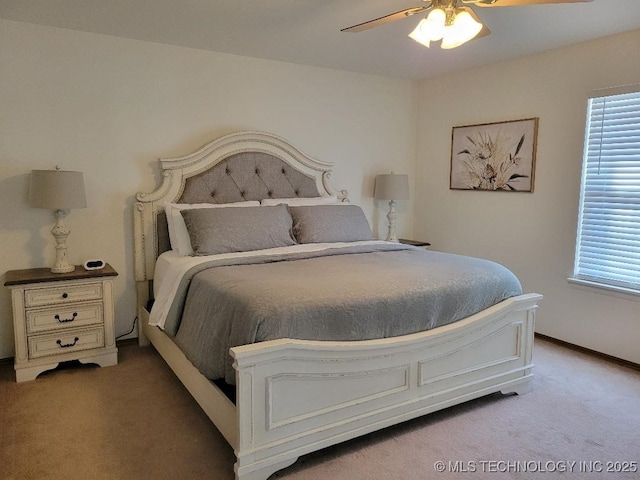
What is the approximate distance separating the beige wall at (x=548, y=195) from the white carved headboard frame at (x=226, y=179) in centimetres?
143

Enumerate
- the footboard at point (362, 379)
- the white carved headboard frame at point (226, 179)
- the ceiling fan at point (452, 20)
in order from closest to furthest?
the footboard at point (362, 379) → the ceiling fan at point (452, 20) → the white carved headboard frame at point (226, 179)

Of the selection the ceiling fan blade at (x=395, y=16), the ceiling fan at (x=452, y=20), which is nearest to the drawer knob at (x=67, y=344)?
the ceiling fan blade at (x=395, y=16)

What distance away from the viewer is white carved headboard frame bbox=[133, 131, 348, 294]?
3.38 metres

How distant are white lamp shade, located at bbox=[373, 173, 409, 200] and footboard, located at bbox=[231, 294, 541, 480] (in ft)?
6.24

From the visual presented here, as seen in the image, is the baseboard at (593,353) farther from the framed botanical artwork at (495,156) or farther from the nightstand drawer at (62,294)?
the nightstand drawer at (62,294)

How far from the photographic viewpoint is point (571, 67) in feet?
11.1

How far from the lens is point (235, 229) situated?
3.10 m

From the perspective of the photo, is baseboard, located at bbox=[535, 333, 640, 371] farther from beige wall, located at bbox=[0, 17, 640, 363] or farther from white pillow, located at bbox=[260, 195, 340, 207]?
white pillow, located at bbox=[260, 195, 340, 207]

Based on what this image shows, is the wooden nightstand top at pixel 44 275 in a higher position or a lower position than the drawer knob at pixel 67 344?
higher

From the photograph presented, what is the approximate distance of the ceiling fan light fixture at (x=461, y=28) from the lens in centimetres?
206

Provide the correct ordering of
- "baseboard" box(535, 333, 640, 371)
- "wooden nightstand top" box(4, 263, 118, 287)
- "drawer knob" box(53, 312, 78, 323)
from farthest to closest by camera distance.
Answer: "baseboard" box(535, 333, 640, 371) → "drawer knob" box(53, 312, 78, 323) → "wooden nightstand top" box(4, 263, 118, 287)

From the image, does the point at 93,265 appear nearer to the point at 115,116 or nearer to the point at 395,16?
the point at 115,116

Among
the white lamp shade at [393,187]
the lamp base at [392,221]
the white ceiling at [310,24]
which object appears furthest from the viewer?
the lamp base at [392,221]

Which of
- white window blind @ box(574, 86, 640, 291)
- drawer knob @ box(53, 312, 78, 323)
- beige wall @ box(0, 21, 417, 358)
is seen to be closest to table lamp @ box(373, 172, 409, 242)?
beige wall @ box(0, 21, 417, 358)
